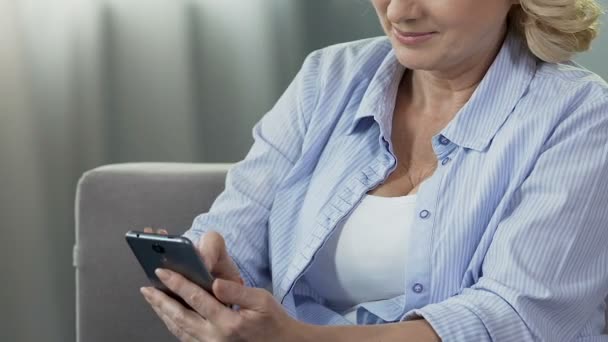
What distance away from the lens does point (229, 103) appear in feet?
8.07

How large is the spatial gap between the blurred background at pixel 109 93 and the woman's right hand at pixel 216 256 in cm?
100

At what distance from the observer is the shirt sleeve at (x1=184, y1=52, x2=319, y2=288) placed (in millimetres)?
1569

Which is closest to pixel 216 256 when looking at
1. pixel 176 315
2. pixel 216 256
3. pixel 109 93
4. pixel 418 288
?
pixel 216 256

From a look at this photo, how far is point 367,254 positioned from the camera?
145 cm

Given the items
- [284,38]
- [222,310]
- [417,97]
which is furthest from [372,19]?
[222,310]

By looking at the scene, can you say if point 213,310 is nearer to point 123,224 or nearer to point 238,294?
point 238,294

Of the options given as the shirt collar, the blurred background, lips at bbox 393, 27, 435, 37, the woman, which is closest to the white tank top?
the woman

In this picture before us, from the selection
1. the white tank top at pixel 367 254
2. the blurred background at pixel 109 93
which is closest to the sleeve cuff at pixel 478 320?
the white tank top at pixel 367 254

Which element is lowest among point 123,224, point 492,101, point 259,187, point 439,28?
point 123,224

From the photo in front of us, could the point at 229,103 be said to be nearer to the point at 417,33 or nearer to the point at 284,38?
the point at 284,38

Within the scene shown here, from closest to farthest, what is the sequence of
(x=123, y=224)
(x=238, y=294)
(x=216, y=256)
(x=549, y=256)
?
(x=238, y=294) < (x=549, y=256) < (x=216, y=256) < (x=123, y=224)

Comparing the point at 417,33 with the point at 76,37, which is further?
the point at 76,37

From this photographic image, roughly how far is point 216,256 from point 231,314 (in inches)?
8.0

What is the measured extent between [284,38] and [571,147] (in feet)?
4.02
